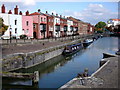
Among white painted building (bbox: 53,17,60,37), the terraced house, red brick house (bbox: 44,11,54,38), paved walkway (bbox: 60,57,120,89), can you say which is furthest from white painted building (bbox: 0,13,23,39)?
paved walkway (bbox: 60,57,120,89)

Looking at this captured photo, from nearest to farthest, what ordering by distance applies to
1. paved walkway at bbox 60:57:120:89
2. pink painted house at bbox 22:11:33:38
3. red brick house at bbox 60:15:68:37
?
paved walkway at bbox 60:57:120:89 < pink painted house at bbox 22:11:33:38 < red brick house at bbox 60:15:68:37

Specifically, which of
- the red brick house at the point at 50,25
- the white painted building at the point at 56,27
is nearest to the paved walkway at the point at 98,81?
the red brick house at the point at 50,25

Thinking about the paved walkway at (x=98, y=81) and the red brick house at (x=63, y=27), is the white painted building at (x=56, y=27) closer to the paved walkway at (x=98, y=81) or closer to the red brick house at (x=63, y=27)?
the red brick house at (x=63, y=27)

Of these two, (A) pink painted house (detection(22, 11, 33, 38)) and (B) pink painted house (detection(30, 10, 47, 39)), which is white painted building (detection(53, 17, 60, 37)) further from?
(A) pink painted house (detection(22, 11, 33, 38))

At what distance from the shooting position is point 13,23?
49.3 meters

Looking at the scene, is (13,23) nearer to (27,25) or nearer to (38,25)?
(27,25)

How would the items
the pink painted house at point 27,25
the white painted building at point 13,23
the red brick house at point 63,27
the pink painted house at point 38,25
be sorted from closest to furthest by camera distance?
1. the white painted building at point 13,23
2. the pink painted house at point 27,25
3. the pink painted house at point 38,25
4. the red brick house at point 63,27

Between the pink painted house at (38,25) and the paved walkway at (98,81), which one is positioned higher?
the pink painted house at (38,25)

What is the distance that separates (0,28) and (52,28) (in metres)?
42.7

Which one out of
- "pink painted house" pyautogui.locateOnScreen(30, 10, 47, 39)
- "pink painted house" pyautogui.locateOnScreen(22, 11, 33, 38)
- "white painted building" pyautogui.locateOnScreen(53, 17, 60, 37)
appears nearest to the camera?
"pink painted house" pyautogui.locateOnScreen(22, 11, 33, 38)

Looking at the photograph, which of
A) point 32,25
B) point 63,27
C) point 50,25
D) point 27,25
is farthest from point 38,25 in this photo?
point 63,27

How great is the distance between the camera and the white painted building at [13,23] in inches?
1852

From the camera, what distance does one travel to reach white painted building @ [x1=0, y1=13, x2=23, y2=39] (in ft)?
154

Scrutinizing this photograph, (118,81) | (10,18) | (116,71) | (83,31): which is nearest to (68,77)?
(116,71)
